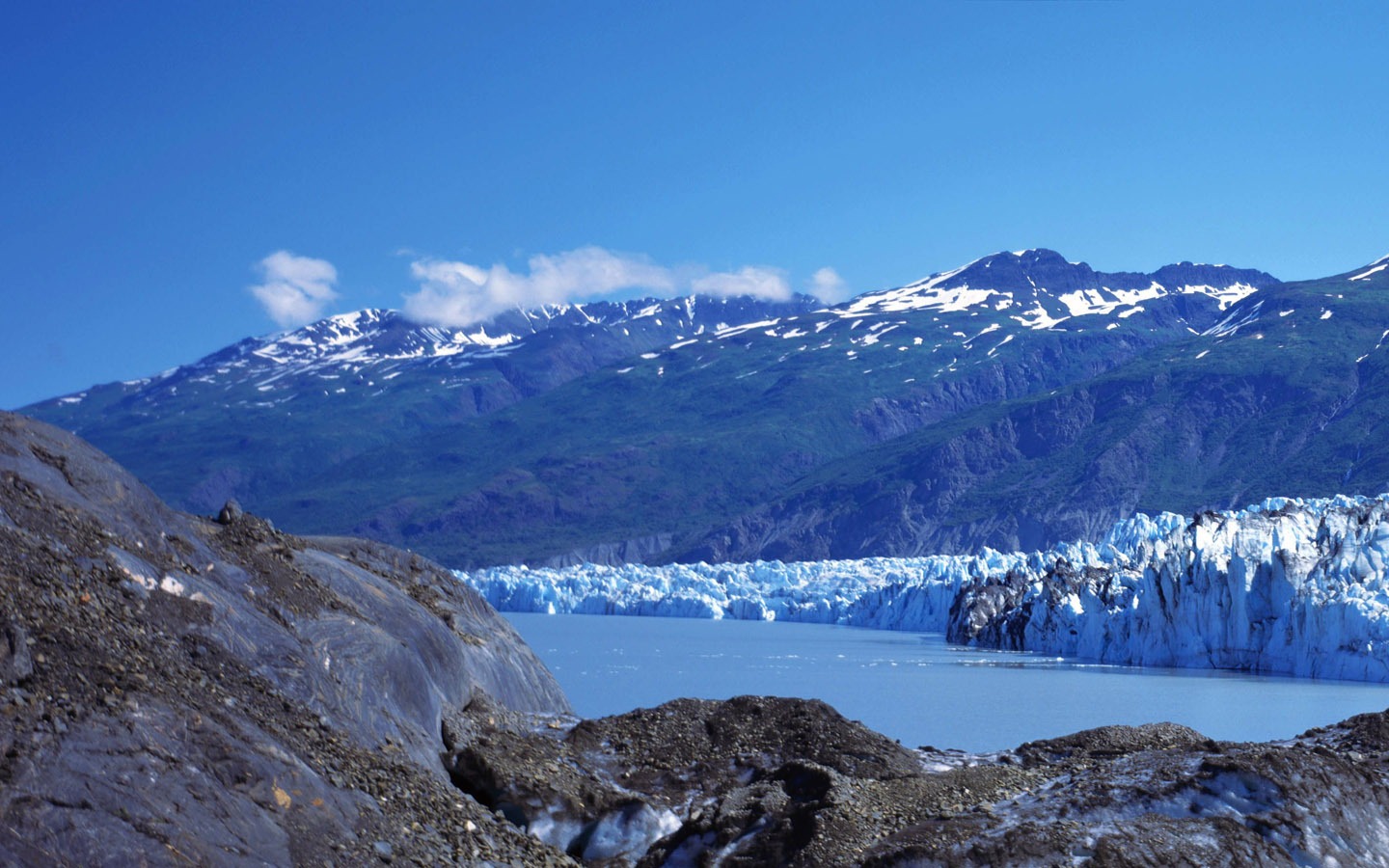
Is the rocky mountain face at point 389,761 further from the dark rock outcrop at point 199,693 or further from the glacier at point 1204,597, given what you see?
the glacier at point 1204,597

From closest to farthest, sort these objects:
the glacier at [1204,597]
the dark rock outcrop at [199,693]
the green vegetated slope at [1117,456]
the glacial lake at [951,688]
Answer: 1. the dark rock outcrop at [199,693]
2. the glacial lake at [951,688]
3. the glacier at [1204,597]
4. the green vegetated slope at [1117,456]

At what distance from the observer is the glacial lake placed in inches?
1151

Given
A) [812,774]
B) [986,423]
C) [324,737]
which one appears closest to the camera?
[324,737]

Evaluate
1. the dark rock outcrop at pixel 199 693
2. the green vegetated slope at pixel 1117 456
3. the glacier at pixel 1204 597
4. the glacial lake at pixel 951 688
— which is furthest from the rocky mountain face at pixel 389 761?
the green vegetated slope at pixel 1117 456

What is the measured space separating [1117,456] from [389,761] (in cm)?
17124

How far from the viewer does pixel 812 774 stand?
40.8 ft

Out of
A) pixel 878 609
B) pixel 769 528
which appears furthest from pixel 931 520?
pixel 878 609

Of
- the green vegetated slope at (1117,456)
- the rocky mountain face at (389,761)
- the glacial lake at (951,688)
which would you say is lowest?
the glacial lake at (951,688)

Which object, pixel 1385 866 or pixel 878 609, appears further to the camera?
pixel 878 609

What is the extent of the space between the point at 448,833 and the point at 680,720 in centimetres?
535

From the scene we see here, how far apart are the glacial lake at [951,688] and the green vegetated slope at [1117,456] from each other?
10270cm

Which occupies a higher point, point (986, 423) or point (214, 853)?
point (986, 423)

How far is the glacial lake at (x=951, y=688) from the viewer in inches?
1151

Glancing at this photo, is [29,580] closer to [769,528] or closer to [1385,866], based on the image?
[1385,866]
